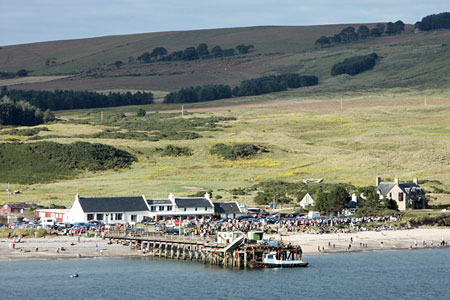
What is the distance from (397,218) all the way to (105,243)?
34607 millimetres

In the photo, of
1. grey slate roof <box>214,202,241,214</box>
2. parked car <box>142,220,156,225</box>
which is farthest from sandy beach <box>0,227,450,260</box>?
grey slate roof <box>214,202,241,214</box>

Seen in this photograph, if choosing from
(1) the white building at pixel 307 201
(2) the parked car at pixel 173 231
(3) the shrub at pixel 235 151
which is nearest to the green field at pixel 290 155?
(3) the shrub at pixel 235 151

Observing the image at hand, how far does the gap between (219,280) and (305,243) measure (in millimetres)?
16914

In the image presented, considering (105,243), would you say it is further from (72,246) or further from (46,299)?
(46,299)

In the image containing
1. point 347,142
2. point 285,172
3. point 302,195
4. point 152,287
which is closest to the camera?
point 152,287

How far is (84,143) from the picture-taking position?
142125 mm

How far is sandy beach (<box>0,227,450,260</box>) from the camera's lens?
67.4 metres

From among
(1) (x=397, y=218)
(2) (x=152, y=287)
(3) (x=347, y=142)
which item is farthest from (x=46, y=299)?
(3) (x=347, y=142)

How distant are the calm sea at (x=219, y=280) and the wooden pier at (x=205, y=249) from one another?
1.66 metres

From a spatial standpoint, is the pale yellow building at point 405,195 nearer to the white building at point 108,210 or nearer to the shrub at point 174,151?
the white building at point 108,210

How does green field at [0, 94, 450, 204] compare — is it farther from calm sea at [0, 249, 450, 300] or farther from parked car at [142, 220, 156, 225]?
calm sea at [0, 249, 450, 300]

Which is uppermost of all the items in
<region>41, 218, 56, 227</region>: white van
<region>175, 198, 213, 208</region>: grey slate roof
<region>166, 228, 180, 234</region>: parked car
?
<region>175, 198, 213, 208</region>: grey slate roof

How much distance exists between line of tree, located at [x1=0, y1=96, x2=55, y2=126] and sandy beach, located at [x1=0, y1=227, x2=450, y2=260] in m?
112

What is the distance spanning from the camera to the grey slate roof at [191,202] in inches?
3541
